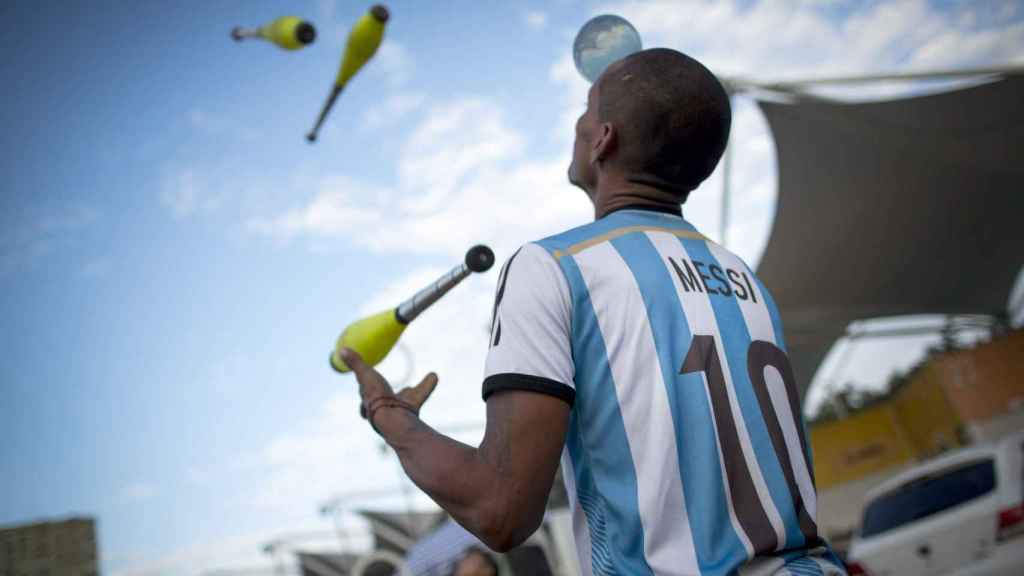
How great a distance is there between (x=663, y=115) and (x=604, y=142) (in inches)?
4.5

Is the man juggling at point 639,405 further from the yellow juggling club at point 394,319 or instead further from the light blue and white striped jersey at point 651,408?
the yellow juggling club at point 394,319

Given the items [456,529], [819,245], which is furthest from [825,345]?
[456,529]

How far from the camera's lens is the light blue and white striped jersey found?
3.92 feet

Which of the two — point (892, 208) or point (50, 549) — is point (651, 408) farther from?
point (892, 208)

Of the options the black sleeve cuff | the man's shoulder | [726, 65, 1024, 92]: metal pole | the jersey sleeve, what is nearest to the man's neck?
the man's shoulder

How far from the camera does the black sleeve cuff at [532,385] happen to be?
45.9 inches

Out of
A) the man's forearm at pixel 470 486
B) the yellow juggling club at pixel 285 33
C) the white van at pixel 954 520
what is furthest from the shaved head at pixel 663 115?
the white van at pixel 954 520

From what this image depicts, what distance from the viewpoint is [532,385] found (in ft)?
3.83

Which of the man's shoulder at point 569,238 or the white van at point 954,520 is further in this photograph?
the white van at point 954,520

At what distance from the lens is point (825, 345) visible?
55.8 ft

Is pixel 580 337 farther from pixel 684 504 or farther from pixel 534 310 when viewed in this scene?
pixel 684 504

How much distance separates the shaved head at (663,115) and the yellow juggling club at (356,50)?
2.97 metres

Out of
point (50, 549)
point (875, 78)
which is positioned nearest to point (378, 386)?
point (50, 549)

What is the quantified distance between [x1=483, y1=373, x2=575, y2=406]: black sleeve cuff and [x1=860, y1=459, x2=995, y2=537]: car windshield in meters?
4.77
